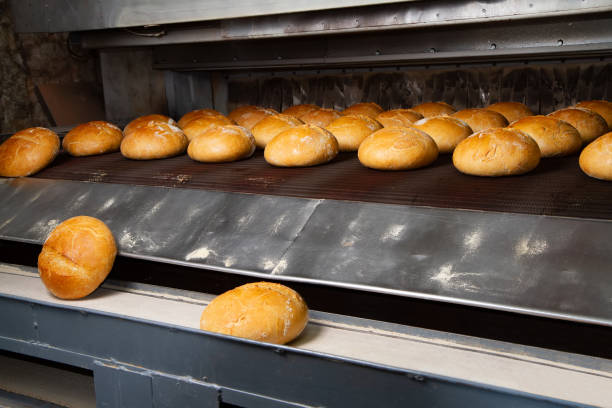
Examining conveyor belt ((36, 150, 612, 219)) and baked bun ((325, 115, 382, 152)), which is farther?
baked bun ((325, 115, 382, 152))

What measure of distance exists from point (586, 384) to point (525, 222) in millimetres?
494

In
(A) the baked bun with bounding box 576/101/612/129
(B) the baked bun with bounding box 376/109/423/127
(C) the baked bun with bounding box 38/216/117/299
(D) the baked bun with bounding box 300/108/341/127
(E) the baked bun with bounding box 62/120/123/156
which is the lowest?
(C) the baked bun with bounding box 38/216/117/299

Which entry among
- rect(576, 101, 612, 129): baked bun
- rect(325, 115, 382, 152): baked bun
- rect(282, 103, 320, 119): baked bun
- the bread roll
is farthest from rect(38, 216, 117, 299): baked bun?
rect(576, 101, 612, 129): baked bun

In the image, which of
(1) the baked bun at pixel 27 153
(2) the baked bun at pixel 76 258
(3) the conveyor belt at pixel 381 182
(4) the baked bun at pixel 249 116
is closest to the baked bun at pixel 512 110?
(3) the conveyor belt at pixel 381 182

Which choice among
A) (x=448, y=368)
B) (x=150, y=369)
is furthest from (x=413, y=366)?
(x=150, y=369)

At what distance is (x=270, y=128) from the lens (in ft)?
8.45

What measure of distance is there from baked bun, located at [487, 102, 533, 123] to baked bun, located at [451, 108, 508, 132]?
0.49 ft

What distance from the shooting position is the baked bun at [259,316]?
4.20 ft

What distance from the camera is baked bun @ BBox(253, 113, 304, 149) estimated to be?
2557mm

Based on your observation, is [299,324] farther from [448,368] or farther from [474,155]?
[474,155]

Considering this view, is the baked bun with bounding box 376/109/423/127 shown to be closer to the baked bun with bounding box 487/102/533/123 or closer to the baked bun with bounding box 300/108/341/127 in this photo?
the baked bun with bounding box 300/108/341/127

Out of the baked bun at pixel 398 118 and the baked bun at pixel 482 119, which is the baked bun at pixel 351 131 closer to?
the baked bun at pixel 398 118

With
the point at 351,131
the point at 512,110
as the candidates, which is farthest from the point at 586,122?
the point at 351,131

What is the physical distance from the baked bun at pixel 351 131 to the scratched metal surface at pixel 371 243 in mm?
741
